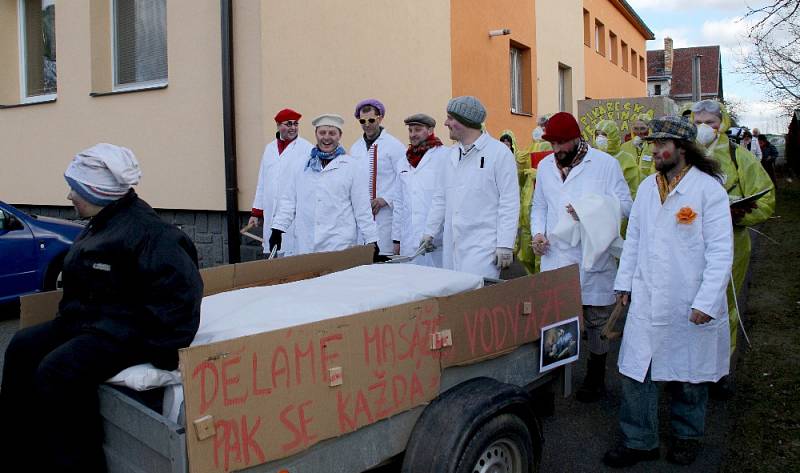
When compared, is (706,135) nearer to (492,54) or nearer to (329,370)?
(329,370)

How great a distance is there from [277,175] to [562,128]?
10.9 ft

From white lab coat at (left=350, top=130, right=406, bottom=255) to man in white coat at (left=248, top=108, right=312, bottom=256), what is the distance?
1.93ft

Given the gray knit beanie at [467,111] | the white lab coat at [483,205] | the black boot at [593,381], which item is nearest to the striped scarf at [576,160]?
the white lab coat at [483,205]

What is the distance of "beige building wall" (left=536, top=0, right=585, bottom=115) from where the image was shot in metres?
18.6

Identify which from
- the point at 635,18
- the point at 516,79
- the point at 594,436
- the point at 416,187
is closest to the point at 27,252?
the point at 416,187

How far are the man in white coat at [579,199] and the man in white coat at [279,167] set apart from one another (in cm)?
260

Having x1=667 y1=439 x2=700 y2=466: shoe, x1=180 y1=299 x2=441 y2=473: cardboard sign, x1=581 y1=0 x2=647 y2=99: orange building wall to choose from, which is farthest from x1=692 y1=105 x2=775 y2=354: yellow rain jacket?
x1=581 y1=0 x2=647 y2=99: orange building wall

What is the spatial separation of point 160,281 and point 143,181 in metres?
7.90

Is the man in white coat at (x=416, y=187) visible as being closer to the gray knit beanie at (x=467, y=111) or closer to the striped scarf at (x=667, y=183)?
the gray knit beanie at (x=467, y=111)

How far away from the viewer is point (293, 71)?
30.6 feet

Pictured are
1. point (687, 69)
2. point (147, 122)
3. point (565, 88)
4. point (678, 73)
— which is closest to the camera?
point (147, 122)

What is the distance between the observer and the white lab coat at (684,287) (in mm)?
3816

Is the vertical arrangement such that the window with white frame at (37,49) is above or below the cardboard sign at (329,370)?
above

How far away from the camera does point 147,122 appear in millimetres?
10055
